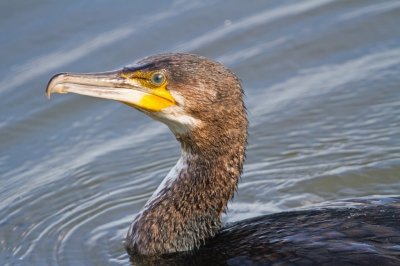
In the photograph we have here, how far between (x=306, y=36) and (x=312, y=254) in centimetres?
552

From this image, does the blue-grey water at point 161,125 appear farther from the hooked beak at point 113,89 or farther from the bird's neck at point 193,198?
the hooked beak at point 113,89

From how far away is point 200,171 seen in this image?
672 centimetres

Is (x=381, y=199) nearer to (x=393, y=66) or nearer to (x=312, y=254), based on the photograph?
(x=312, y=254)

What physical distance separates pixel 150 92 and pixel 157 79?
121 millimetres

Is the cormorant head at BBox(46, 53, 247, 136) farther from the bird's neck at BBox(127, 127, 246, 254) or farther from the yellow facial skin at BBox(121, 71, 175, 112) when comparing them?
the bird's neck at BBox(127, 127, 246, 254)

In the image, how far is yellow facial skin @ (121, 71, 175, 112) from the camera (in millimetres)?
6418

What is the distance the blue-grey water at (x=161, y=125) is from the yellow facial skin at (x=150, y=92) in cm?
146

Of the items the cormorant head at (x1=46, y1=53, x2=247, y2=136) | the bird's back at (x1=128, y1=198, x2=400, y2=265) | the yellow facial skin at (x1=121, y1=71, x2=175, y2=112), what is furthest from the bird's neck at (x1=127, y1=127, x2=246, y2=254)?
the yellow facial skin at (x1=121, y1=71, x2=175, y2=112)

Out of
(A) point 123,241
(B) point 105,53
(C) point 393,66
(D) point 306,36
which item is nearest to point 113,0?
(B) point 105,53

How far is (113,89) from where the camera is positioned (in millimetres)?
6387

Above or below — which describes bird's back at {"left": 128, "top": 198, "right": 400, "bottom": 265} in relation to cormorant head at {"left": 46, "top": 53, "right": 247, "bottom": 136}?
below

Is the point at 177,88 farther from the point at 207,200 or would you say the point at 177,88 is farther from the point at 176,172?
the point at 207,200

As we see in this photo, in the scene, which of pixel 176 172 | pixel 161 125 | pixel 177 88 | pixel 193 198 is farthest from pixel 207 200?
pixel 161 125

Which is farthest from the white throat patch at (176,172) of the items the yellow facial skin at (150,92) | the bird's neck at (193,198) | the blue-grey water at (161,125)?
the blue-grey water at (161,125)
